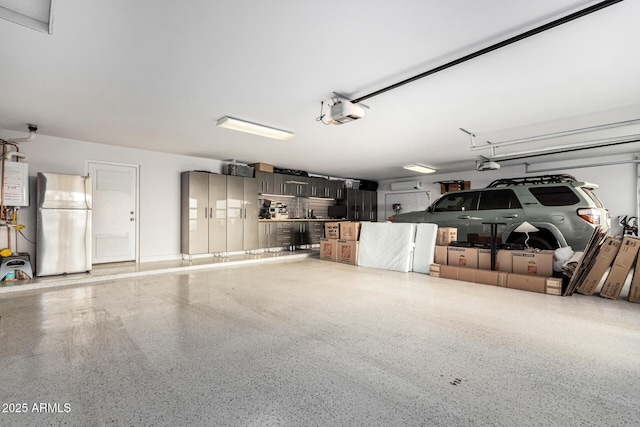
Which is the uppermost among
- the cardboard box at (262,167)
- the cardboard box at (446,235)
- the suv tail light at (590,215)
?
the cardboard box at (262,167)

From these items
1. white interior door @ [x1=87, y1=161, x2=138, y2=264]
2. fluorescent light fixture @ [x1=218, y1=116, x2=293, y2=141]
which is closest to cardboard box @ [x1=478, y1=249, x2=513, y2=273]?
fluorescent light fixture @ [x1=218, y1=116, x2=293, y2=141]

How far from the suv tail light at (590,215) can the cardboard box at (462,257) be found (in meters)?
1.77

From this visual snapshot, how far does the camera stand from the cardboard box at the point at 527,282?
399 centimetres

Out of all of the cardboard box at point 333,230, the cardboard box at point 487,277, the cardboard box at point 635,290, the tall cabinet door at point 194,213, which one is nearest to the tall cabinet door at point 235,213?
the tall cabinet door at point 194,213

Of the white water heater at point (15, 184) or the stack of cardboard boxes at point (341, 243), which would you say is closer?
the white water heater at point (15, 184)

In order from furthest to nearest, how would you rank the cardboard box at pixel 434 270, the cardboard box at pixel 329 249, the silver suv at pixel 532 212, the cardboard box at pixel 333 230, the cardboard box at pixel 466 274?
the cardboard box at pixel 333 230 → the cardboard box at pixel 329 249 → the cardboard box at pixel 434 270 → the silver suv at pixel 532 212 → the cardboard box at pixel 466 274

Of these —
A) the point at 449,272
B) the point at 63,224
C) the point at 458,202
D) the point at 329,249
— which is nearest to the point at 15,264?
the point at 63,224

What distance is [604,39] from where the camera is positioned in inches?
93.0

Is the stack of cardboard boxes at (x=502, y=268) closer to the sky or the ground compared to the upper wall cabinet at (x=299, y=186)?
closer to the ground

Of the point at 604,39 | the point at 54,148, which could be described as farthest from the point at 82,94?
the point at 604,39

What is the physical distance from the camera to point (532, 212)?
533 centimetres

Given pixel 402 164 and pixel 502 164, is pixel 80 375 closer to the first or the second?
pixel 402 164

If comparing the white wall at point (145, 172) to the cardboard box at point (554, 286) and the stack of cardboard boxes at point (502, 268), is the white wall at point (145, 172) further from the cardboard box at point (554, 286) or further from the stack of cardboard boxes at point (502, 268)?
the cardboard box at point (554, 286)

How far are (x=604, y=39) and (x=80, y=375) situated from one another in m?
4.52
